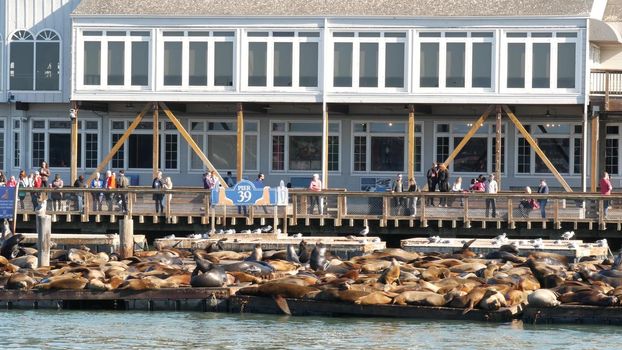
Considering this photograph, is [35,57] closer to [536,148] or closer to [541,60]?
[541,60]

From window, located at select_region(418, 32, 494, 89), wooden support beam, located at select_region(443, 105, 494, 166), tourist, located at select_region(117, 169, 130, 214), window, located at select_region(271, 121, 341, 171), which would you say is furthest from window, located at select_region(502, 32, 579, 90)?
tourist, located at select_region(117, 169, 130, 214)

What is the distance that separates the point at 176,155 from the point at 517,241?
1539cm

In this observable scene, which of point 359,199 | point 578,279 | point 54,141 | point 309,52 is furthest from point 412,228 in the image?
point 54,141

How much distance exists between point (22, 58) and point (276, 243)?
52.5 feet

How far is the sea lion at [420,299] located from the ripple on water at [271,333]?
1.37 feet

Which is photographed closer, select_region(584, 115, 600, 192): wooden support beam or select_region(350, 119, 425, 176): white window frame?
select_region(584, 115, 600, 192): wooden support beam

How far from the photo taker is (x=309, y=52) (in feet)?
157

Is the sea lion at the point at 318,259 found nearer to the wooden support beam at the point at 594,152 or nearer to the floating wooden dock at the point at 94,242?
the floating wooden dock at the point at 94,242

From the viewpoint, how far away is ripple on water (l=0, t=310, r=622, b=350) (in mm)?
26125

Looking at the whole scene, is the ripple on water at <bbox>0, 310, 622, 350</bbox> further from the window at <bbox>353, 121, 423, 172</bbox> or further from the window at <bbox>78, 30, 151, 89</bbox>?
the window at <bbox>353, 121, 423, 172</bbox>

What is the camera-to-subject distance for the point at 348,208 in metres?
41.4

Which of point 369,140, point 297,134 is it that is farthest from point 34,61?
point 369,140

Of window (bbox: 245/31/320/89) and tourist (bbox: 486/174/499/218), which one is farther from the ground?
window (bbox: 245/31/320/89)

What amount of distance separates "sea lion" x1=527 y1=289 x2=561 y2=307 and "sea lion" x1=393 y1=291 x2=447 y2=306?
1495mm
